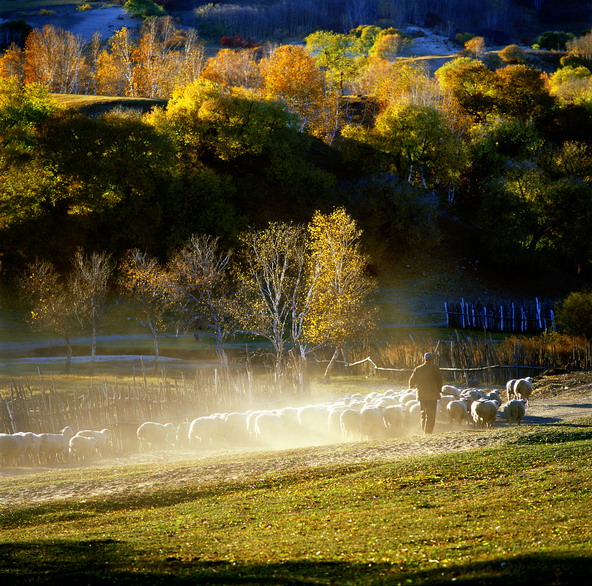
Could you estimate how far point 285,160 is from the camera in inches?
2734

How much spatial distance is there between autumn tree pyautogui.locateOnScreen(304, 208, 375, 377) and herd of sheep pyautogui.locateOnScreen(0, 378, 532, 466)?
10.8 metres

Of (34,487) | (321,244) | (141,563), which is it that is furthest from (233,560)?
(321,244)

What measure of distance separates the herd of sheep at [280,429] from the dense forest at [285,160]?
3145 centimetres

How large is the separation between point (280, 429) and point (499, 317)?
3463cm

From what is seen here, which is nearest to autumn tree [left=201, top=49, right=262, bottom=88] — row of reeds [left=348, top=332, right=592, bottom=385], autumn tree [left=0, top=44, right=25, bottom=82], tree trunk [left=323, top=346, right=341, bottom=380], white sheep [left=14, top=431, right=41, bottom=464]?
autumn tree [left=0, top=44, right=25, bottom=82]

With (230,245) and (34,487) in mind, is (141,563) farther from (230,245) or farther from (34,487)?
(230,245)

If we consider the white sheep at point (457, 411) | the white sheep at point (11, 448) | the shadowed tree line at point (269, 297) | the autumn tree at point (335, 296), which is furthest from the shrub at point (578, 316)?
the white sheep at point (11, 448)

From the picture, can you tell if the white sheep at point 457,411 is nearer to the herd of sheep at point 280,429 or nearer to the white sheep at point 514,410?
the herd of sheep at point 280,429

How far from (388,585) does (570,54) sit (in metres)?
140

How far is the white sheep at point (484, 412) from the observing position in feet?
71.6

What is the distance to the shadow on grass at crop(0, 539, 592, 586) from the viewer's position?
7.35 meters

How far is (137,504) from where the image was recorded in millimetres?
14742

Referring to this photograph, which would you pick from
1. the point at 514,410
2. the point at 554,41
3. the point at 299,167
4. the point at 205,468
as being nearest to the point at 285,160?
the point at 299,167

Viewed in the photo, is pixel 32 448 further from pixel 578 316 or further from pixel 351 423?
pixel 578 316
